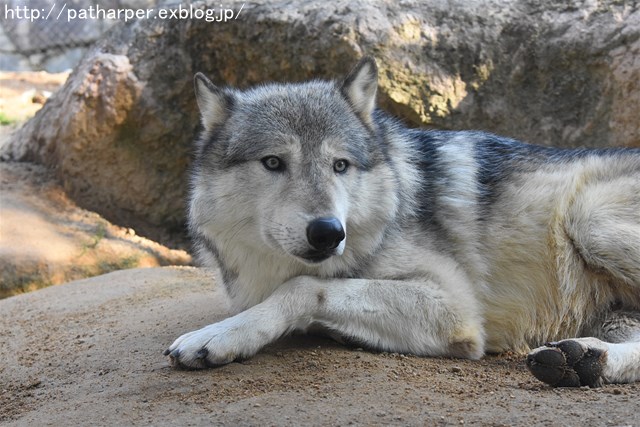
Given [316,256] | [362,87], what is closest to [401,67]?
[362,87]

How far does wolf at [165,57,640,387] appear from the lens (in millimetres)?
3986

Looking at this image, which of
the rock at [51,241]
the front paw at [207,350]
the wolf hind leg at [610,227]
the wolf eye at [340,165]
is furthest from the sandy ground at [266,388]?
the rock at [51,241]

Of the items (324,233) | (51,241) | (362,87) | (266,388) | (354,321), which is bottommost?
(51,241)

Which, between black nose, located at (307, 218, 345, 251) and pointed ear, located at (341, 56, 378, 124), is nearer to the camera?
black nose, located at (307, 218, 345, 251)

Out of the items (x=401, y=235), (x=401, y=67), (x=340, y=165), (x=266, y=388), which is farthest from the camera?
(x=401, y=67)

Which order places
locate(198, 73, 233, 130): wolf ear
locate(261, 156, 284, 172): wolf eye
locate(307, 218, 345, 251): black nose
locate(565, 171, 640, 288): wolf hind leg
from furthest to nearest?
1. locate(198, 73, 233, 130): wolf ear
2. locate(565, 171, 640, 288): wolf hind leg
3. locate(261, 156, 284, 172): wolf eye
4. locate(307, 218, 345, 251): black nose

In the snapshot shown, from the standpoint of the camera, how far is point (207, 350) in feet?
12.7

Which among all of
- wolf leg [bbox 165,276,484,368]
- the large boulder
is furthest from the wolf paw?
the large boulder

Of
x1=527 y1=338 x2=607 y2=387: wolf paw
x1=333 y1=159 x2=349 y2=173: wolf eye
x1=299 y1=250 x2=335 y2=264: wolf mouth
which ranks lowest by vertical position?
x1=527 y1=338 x2=607 y2=387: wolf paw

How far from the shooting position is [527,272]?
15.6ft

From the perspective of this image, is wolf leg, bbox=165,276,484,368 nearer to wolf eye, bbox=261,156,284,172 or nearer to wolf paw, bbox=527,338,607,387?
wolf eye, bbox=261,156,284,172

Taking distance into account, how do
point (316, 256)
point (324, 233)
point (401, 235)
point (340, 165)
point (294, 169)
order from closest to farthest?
point (324, 233) < point (316, 256) < point (294, 169) < point (340, 165) < point (401, 235)

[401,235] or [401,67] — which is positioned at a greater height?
[401,67]

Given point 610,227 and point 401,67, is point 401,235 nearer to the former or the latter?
point 610,227
